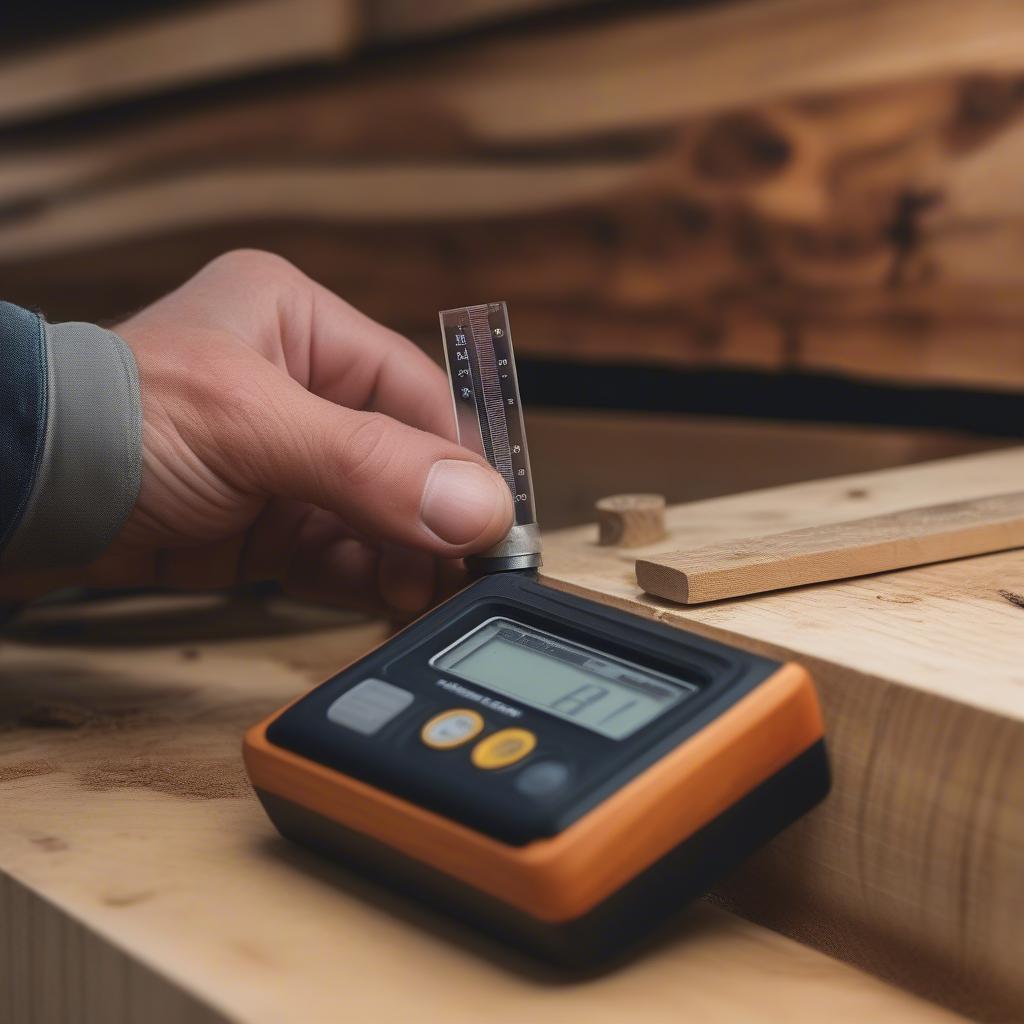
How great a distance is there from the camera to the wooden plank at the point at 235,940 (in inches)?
19.9

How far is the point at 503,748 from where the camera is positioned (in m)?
0.55

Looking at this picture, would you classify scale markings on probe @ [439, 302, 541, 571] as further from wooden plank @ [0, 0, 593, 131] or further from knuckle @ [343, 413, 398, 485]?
wooden plank @ [0, 0, 593, 131]

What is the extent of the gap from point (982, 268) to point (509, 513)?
670mm

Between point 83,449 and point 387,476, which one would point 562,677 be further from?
point 83,449

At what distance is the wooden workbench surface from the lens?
51cm

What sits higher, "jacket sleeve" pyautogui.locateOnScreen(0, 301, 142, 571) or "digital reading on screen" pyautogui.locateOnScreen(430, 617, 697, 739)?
"jacket sleeve" pyautogui.locateOnScreen(0, 301, 142, 571)

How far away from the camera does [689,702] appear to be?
0.54m

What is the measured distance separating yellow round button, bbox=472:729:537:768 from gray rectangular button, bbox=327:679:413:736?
0.17 feet

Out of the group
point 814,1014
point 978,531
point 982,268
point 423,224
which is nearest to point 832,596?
point 978,531

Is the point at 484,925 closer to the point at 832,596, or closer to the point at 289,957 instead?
the point at 289,957

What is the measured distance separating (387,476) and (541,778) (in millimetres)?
256

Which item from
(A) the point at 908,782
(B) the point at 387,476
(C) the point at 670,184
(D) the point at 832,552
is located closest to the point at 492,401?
(B) the point at 387,476

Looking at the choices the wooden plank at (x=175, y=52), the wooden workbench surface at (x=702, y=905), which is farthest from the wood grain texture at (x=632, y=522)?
the wooden plank at (x=175, y=52)

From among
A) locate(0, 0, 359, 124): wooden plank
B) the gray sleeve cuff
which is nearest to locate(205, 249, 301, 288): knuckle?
the gray sleeve cuff
